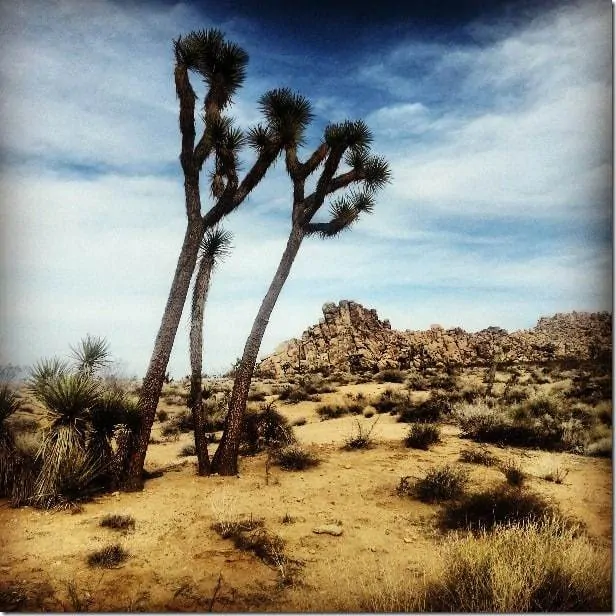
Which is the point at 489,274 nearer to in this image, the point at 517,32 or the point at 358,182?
the point at 358,182

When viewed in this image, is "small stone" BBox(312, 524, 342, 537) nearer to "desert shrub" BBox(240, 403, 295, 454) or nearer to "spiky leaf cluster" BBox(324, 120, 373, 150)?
"desert shrub" BBox(240, 403, 295, 454)

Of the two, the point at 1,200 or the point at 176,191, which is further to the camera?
the point at 176,191

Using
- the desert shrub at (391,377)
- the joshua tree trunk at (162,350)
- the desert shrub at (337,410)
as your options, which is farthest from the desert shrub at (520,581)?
the desert shrub at (391,377)

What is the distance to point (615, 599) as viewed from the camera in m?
4.06

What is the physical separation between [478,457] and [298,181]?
20.0 feet

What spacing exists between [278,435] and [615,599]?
284 inches

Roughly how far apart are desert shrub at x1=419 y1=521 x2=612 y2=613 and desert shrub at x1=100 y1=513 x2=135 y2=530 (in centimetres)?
367

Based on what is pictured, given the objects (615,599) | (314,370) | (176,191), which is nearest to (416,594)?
(615,599)

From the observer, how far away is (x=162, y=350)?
725 cm

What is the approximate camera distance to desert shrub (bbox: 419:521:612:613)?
362 centimetres

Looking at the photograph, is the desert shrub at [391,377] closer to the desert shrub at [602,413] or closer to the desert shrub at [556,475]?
the desert shrub at [602,413]

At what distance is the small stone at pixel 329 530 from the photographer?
5629 mm

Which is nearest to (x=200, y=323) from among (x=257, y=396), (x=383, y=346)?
(x=257, y=396)

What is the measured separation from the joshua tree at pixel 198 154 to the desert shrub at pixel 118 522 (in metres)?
1.28
